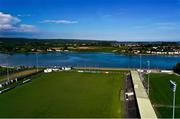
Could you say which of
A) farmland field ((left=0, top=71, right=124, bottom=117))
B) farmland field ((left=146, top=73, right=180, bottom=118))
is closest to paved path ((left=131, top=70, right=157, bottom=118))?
farmland field ((left=146, top=73, right=180, bottom=118))

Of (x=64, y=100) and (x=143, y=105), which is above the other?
(x=143, y=105)

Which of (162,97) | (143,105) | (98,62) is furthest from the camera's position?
(98,62)

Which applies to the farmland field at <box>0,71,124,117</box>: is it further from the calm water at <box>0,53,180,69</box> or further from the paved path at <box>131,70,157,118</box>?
the calm water at <box>0,53,180,69</box>

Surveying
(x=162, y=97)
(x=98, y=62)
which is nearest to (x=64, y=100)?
(x=162, y=97)

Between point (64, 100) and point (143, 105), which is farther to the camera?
point (64, 100)

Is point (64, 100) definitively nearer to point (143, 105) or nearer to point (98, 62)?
point (143, 105)

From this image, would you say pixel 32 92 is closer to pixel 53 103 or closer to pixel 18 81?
pixel 53 103

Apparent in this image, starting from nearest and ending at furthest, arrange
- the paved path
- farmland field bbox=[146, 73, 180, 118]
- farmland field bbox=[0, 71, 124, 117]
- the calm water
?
the paved path < farmland field bbox=[0, 71, 124, 117] < farmland field bbox=[146, 73, 180, 118] < the calm water

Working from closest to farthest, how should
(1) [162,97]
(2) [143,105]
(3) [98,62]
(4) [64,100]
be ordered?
1. (2) [143,105]
2. (4) [64,100]
3. (1) [162,97]
4. (3) [98,62]

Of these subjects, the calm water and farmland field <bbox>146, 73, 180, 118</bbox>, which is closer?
farmland field <bbox>146, 73, 180, 118</bbox>
